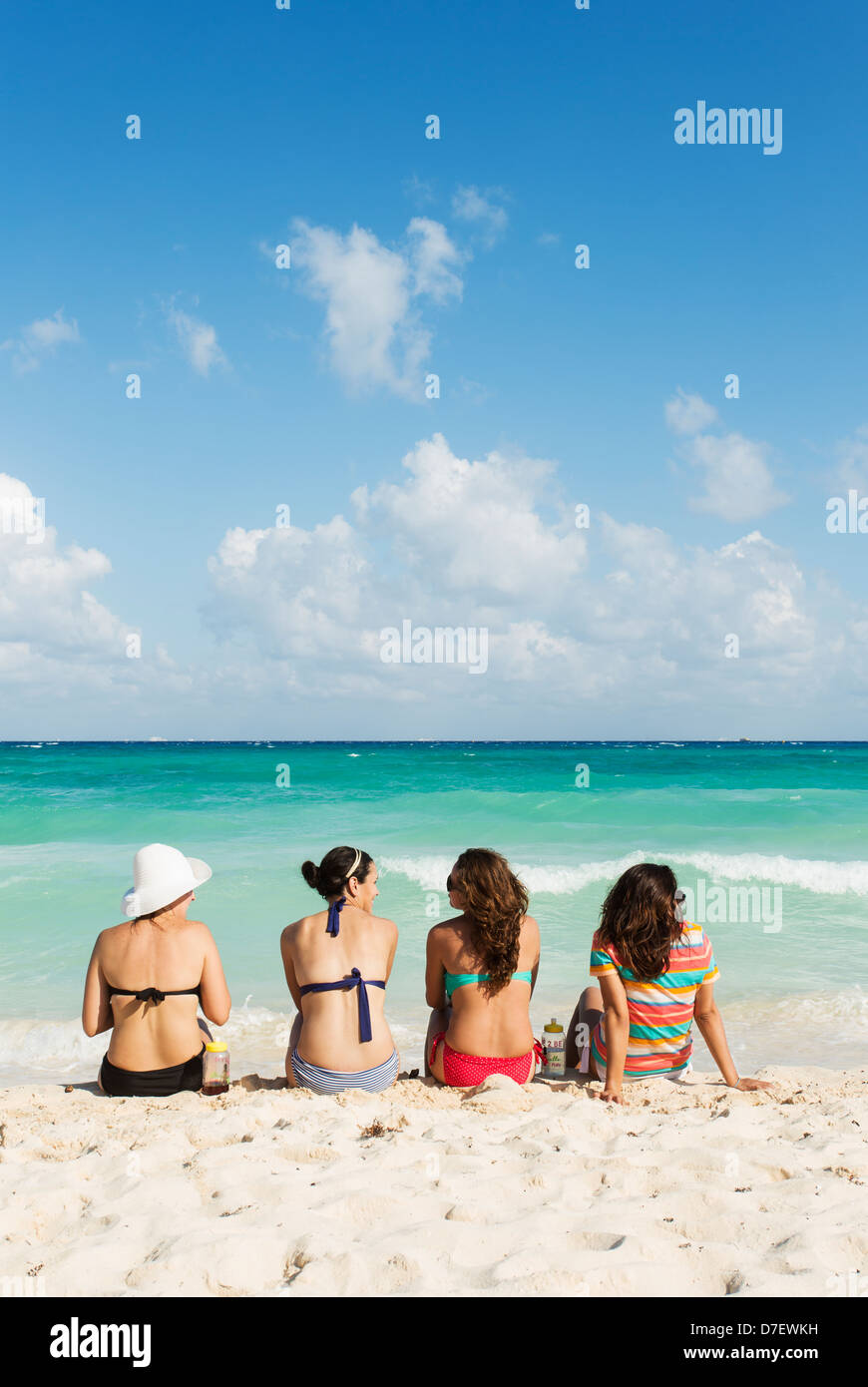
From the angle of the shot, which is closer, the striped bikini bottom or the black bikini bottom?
the striped bikini bottom

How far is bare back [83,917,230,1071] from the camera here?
451 cm

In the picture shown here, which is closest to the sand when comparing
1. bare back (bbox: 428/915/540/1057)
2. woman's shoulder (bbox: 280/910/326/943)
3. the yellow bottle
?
bare back (bbox: 428/915/540/1057)

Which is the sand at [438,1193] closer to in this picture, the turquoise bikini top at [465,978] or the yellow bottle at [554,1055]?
the yellow bottle at [554,1055]

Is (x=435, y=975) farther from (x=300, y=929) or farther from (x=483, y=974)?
(x=300, y=929)

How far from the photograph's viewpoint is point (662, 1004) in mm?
4574

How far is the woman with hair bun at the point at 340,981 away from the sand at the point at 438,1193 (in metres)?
0.14

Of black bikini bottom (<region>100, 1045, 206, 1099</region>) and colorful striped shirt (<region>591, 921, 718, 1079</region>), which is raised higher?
colorful striped shirt (<region>591, 921, 718, 1079</region>)

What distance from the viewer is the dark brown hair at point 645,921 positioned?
14.4 feet

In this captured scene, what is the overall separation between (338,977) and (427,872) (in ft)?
31.8

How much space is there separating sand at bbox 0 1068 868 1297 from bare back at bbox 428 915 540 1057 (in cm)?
20

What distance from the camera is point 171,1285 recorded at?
8.60ft

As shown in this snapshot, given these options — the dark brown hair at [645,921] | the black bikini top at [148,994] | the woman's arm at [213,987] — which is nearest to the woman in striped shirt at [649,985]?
the dark brown hair at [645,921]

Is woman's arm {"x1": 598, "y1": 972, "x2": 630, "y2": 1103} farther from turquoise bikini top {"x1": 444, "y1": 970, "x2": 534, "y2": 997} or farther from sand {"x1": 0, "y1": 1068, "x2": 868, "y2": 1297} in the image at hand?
turquoise bikini top {"x1": 444, "y1": 970, "x2": 534, "y2": 997}
